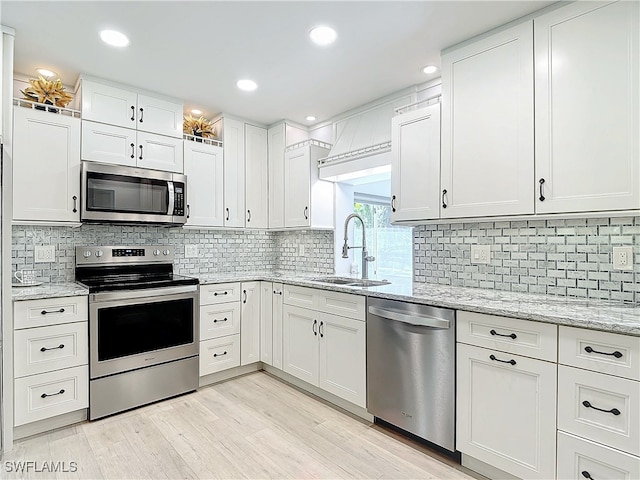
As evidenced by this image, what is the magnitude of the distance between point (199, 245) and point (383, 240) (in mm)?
1913

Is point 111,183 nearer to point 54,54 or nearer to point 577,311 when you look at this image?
point 54,54

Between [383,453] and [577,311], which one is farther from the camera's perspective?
[383,453]

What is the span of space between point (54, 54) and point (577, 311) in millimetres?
3451

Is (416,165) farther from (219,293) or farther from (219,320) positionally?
(219,320)

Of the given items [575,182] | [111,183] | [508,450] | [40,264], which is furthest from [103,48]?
[508,450]

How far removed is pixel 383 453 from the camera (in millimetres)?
2062

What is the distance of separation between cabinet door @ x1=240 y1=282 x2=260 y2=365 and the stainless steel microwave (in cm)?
86

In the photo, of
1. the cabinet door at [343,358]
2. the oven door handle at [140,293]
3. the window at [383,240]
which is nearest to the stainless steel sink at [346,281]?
the window at [383,240]

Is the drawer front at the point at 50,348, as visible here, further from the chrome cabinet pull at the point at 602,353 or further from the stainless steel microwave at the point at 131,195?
the chrome cabinet pull at the point at 602,353

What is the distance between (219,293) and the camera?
309cm

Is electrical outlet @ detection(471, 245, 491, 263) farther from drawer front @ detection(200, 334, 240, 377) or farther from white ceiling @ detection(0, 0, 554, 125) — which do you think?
drawer front @ detection(200, 334, 240, 377)

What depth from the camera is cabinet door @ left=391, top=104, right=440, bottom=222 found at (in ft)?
7.76

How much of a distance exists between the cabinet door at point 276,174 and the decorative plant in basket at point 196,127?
0.66m

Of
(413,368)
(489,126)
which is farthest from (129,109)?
(413,368)
